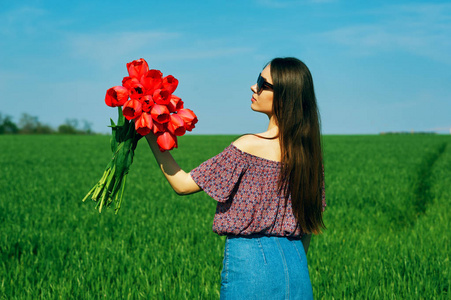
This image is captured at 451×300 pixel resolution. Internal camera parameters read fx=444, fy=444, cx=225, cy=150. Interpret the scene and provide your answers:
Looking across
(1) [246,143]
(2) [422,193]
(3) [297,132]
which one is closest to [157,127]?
(1) [246,143]

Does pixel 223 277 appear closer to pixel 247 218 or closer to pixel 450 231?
pixel 247 218

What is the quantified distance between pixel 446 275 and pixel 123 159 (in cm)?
381

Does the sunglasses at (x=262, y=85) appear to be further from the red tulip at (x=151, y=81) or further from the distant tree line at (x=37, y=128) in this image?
the distant tree line at (x=37, y=128)

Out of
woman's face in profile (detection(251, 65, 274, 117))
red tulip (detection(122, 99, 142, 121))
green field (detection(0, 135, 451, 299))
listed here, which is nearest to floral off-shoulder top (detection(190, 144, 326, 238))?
woman's face in profile (detection(251, 65, 274, 117))

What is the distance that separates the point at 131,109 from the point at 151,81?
0.17 m

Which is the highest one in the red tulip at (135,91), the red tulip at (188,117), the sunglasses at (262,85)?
the sunglasses at (262,85)

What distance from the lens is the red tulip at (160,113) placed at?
6.94 feet

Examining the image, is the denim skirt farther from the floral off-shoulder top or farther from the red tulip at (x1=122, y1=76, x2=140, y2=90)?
the red tulip at (x1=122, y1=76, x2=140, y2=90)

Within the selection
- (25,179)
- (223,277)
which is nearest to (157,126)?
(223,277)

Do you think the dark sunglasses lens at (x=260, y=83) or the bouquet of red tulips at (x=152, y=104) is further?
the dark sunglasses lens at (x=260, y=83)

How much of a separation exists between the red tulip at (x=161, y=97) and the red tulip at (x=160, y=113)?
2 cm

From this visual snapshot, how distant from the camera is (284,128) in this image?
2.23m

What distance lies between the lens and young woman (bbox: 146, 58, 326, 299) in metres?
2.17

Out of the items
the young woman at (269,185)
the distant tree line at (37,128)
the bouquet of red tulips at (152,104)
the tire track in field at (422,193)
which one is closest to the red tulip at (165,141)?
the bouquet of red tulips at (152,104)
